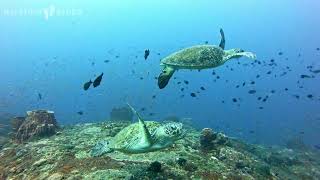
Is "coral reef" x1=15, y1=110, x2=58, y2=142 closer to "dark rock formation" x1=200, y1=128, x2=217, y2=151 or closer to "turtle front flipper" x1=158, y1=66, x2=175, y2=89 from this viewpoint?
"dark rock formation" x1=200, y1=128, x2=217, y2=151

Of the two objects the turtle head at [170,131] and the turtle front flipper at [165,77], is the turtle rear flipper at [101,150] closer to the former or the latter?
the turtle head at [170,131]

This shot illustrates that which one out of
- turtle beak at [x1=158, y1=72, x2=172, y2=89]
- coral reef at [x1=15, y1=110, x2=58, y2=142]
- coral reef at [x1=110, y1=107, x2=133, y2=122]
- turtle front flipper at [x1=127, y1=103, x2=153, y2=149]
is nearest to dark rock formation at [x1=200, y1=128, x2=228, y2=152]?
turtle beak at [x1=158, y1=72, x2=172, y2=89]

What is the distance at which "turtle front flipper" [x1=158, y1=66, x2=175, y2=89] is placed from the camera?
9008mm

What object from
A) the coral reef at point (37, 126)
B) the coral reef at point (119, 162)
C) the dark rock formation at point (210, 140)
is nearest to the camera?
the coral reef at point (119, 162)

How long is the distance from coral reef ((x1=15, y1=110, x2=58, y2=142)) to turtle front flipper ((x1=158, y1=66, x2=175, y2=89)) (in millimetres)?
5659

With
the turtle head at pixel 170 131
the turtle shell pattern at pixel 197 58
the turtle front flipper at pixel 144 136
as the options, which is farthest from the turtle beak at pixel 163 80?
the turtle front flipper at pixel 144 136

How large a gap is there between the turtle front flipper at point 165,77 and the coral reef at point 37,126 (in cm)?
566

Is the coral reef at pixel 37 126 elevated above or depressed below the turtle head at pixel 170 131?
below

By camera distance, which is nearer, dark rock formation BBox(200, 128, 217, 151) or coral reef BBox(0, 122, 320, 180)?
coral reef BBox(0, 122, 320, 180)

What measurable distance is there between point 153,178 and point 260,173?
11.4 feet

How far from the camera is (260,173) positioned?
32.0 ft

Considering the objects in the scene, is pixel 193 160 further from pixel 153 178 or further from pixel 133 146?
pixel 133 146

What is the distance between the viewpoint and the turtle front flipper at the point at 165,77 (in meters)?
9.01

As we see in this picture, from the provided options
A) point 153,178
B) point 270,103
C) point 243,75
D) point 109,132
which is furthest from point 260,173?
point 243,75
